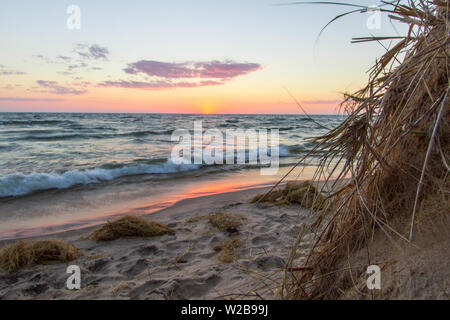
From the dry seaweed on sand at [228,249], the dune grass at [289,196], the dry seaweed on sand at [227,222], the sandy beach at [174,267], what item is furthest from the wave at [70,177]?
the dry seaweed on sand at [228,249]

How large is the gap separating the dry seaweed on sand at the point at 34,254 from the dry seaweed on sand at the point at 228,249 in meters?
1.74

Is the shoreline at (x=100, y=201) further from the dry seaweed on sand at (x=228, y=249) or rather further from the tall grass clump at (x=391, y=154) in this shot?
the tall grass clump at (x=391, y=154)

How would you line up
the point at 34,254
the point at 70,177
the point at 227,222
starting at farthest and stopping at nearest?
the point at 70,177
the point at 227,222
the point at 34,254

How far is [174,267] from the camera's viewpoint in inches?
120

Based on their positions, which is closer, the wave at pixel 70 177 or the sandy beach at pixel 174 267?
the sandy beach at pixel 174 267

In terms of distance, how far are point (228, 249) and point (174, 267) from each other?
685mm

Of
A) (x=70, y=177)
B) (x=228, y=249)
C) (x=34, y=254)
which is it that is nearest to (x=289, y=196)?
(x=228, y=249)

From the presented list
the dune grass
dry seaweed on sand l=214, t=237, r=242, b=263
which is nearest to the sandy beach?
dry seaweed on sand l=214, t=237, r=242, b=263

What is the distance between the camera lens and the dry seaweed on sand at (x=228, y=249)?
10.3ft

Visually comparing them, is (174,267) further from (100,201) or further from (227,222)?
(100,201)

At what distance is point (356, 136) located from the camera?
1.39 m

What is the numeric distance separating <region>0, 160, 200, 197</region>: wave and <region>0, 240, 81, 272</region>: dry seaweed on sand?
4313mm

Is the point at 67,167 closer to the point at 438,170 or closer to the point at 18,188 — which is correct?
Result: the point at 18,188

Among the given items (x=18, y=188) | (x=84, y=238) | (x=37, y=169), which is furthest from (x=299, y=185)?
(x=37, y=169)
